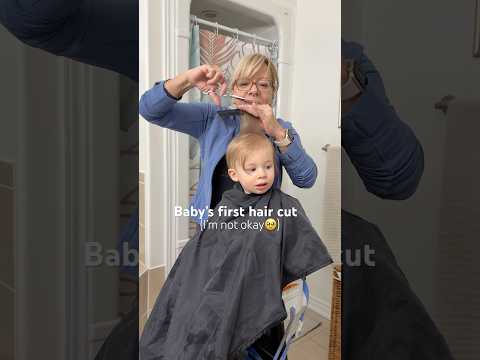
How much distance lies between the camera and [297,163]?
926 mm

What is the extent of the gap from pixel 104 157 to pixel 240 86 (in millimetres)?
359

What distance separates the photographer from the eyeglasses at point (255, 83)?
926 millimetres

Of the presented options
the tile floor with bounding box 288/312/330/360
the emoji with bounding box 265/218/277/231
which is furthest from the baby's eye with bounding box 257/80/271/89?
the tile floor with bounding box 288/312/330/360

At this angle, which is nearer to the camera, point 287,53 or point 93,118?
point 93,118

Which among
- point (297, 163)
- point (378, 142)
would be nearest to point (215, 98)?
point (297, 163)

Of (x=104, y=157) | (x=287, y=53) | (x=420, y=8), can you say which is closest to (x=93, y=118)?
(x=104, y=157)

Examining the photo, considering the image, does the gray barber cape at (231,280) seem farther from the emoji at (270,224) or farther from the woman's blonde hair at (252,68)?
the woman's blonde hair at (252,68)

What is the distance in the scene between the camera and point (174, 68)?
0.90m

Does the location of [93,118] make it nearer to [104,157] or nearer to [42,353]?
[104,157]

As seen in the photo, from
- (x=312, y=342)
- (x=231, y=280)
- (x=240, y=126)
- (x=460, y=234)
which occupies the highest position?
(x=240, y=126)

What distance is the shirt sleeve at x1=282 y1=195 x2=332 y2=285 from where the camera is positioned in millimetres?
902

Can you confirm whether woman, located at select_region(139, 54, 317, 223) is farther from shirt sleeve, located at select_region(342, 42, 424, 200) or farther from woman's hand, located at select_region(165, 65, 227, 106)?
shirt sleeve, located at select_region(342, 42, 424, 200)

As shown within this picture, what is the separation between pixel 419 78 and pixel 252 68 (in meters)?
0.39

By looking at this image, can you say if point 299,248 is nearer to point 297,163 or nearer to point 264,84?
point 297,163
